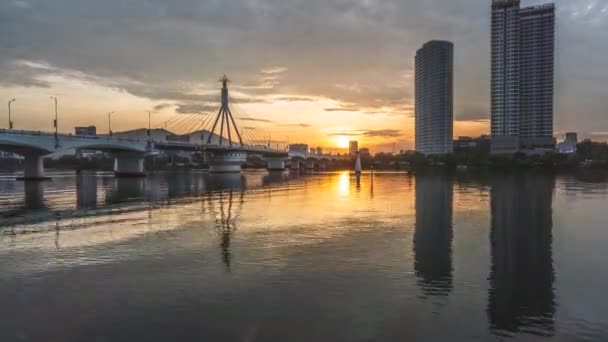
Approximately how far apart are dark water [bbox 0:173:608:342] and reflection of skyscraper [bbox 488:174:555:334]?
2.9 inches

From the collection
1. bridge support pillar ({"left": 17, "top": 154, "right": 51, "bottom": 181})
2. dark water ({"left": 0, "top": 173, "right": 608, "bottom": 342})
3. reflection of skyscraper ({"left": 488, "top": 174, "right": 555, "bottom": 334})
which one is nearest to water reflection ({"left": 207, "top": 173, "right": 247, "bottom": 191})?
bridge support pillar ({"left": 17, "top": 154, "right": 51, "bottom": 181})

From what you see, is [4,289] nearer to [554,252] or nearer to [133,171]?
[554,252]

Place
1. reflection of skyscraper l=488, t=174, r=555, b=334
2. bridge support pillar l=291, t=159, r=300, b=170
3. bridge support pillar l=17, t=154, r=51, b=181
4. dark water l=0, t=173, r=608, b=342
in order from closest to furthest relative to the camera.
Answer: dark water l=0, t=173, r=608, b=342, reflection of skyscraper l=488, t=174, r=555, b=334, bridge support pillar l=17, t=154, r=51, b=181, bridge support pillar l=291, t=159, r=300, b=170

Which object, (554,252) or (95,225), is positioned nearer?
(554,252)

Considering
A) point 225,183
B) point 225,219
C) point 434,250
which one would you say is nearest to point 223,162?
point 225,183

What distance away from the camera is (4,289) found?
1528 centimetres

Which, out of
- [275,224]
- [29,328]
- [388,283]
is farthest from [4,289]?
[275,224]

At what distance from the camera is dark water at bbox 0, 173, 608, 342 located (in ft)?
38.9

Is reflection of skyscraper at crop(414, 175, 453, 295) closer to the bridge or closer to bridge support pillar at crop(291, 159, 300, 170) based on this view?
the bridge

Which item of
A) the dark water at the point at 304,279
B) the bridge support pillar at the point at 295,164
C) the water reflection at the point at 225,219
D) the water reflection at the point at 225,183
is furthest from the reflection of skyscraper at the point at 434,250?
the bridge support pillar at the point at 295,164

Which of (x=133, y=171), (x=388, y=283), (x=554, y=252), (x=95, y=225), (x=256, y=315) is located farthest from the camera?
(x=133, y=171)

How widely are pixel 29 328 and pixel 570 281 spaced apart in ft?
58.4

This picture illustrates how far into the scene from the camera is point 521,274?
1706 centimetres

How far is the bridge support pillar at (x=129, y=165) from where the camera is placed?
3953 inches
